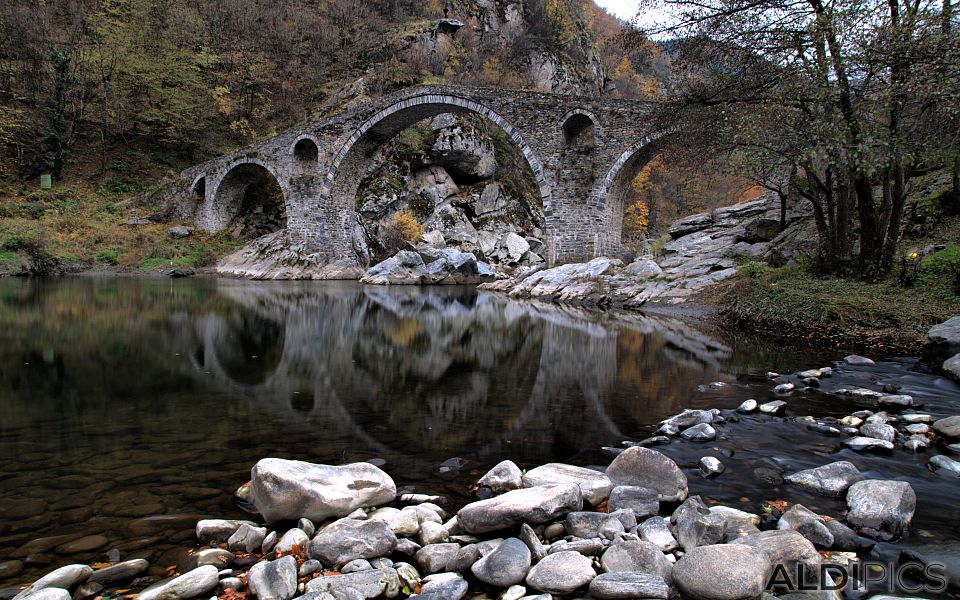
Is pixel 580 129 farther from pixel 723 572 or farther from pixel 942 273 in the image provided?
pixel 723 572

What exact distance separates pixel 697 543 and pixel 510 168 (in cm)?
3441

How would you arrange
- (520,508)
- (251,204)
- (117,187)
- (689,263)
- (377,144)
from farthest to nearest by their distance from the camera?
(251,204) → (117,187) → (377,144) → (689,263) → (520,508)

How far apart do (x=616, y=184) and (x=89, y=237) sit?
25936 mm

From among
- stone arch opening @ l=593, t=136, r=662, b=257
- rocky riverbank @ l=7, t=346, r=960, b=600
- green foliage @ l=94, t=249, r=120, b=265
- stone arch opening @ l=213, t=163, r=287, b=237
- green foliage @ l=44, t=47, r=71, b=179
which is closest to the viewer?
rocky riverbank @ l=7, t=346, r=960, b=600

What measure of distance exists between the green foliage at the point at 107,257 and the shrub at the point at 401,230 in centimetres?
1346

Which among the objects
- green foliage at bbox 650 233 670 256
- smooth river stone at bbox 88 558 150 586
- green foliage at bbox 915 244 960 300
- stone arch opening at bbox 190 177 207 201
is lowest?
smooth river stone at bbox 88 558 150 586

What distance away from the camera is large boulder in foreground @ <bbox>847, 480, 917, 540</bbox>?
2.59 m

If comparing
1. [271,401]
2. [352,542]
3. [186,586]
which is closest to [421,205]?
[271,401]

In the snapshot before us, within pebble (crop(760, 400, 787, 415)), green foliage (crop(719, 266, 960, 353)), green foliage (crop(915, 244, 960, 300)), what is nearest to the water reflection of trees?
pebble (crop(760, 400, 787, 415))

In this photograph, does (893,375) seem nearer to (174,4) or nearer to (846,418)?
(846,418)

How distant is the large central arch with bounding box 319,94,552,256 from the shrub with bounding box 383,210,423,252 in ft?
7.06

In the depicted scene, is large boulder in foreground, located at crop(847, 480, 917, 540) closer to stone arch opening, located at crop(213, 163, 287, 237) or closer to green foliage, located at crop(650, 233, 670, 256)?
green foliage, located at crop(650, 233, 670, 256)

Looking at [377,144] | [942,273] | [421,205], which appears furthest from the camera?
[421,205]

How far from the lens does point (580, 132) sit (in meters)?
24.0
